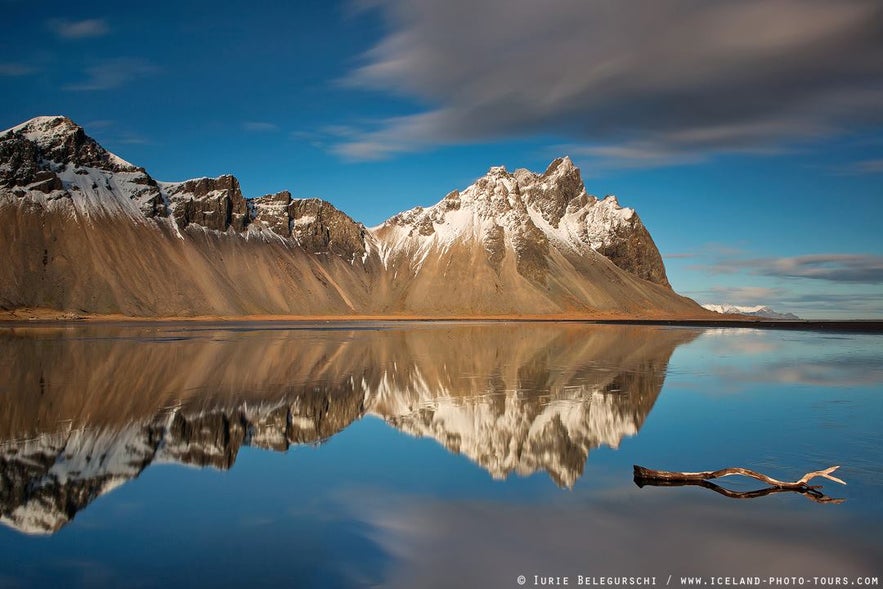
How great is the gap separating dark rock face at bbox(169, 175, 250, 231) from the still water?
509 ft

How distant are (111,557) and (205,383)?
68.2 ft

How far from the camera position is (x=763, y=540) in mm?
11141

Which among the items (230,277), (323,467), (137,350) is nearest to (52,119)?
(230,277)

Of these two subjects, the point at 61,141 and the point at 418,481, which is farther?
the point at 61,141

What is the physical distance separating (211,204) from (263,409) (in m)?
173

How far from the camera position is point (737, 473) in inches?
551

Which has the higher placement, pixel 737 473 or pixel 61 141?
pixel 61 141

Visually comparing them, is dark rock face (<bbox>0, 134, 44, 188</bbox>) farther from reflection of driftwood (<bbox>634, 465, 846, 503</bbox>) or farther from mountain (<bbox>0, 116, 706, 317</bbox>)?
reflection of driftwood (<bbox>634, 465, 846, 503</bbox>)

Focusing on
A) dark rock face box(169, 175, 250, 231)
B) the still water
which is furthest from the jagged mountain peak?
the still water

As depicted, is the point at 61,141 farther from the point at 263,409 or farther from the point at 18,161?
the point at 263,409

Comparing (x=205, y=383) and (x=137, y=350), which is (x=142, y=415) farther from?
(x=137, y=350)

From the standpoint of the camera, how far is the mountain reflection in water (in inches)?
623

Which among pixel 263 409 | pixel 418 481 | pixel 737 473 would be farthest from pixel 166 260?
pixel 737 473

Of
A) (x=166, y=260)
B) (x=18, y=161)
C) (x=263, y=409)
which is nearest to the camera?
(x=263, y=409)
